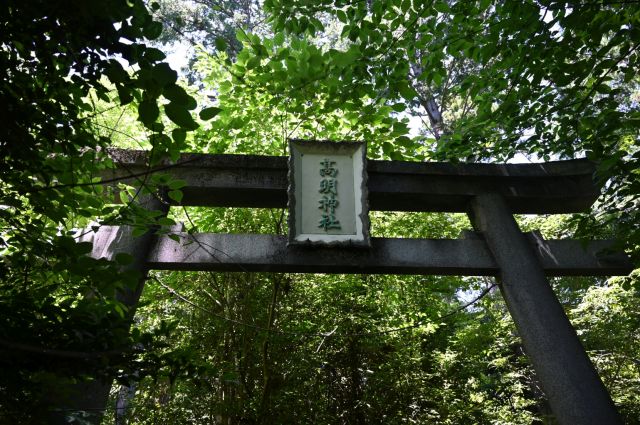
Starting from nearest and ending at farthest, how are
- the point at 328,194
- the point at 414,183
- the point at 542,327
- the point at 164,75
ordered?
1. the point at 164,75
2. the point at 542,327
3. the point at 328,194
4. the point at 414,183

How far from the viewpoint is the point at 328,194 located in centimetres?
428

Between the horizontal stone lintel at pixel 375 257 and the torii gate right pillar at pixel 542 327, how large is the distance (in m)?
0.18

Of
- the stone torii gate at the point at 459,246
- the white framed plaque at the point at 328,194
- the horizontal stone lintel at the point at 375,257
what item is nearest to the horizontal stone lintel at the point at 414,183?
the stone torii gate at the point at 459,246

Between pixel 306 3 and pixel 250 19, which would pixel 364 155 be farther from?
pixel 250 19

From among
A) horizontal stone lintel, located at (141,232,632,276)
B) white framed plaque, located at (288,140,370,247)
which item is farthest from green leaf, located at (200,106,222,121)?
white framed plaque, located at (288,140,370,247)

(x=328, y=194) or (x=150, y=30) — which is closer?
(x=150, y=30)

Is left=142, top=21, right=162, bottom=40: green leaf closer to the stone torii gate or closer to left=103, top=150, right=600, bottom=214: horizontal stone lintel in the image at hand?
the stone torii gate

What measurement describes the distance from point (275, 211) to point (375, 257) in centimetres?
203

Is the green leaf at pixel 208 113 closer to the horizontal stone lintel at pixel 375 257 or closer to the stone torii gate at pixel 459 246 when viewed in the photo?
A: the stone torii gate at pixel 459 246

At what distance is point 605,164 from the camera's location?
3258 millimetres

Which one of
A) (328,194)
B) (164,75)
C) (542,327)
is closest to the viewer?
(164,75)

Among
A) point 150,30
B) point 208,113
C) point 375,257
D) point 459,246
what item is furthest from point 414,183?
point 150,30

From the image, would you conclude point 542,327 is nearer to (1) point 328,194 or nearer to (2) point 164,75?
(1) point 328,194

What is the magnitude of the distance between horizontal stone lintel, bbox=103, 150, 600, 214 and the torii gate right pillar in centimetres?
25
